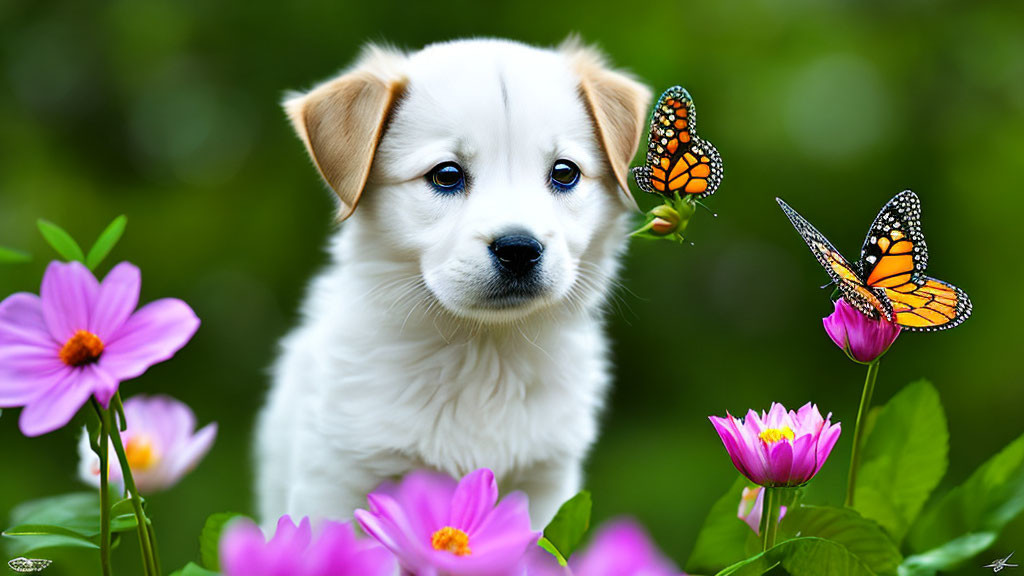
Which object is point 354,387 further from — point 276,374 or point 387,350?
point 276,374

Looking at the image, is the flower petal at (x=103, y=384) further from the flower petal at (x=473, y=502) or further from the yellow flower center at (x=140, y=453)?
the yellow flower center at (x=140, y=453)

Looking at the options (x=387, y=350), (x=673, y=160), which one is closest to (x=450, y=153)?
(x=387, y=350)

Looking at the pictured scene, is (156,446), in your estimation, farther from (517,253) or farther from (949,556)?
(949,556)

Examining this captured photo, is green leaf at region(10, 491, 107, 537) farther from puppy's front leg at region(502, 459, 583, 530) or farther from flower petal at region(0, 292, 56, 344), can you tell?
puppy's front leg at region(502, 459, 583, 530)

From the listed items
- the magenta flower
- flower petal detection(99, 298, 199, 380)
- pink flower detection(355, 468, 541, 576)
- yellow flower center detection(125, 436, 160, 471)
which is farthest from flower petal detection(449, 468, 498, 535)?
yellow flower center detection(125, 436, 160, 471)

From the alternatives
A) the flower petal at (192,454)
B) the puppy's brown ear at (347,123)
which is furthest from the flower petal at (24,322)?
the puppy's brown ear at (347,123)
